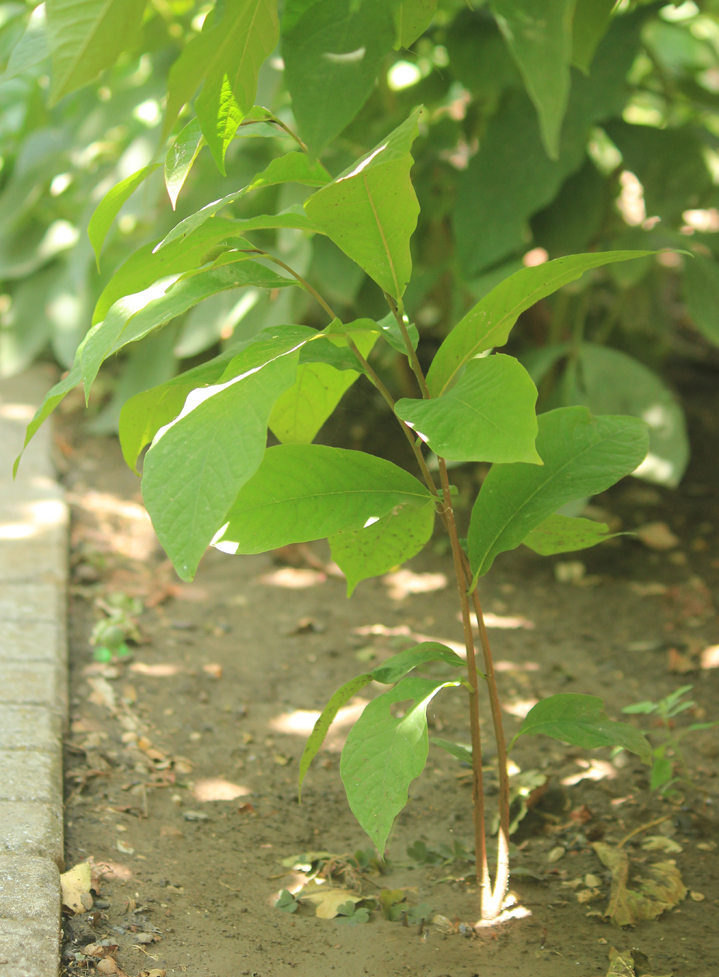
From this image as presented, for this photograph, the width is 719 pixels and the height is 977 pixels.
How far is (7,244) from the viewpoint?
11.1ft

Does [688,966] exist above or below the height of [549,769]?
above

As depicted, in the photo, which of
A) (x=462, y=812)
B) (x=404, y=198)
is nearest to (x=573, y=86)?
(x=404, y=198)

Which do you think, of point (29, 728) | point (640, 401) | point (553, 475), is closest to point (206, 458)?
point (553, 475)

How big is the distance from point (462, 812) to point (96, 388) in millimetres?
2507

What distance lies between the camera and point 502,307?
961mm

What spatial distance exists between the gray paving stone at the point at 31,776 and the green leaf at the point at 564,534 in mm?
846

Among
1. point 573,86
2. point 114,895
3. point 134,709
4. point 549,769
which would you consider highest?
point 573,86

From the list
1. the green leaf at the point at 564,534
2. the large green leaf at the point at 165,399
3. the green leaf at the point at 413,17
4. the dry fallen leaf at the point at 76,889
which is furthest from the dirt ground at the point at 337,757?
the green leaf at the point at 413,17

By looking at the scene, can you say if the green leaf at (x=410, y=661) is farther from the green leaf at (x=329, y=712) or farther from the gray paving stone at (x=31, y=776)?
the gray paving stone at (x=31, y=776)

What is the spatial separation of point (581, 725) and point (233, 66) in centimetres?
89

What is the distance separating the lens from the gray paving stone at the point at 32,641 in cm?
175

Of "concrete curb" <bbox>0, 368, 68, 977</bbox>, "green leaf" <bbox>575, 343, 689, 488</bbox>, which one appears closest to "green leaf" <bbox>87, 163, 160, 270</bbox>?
"concrete curb" <bbox>0, 368, 68, 977</bbox>

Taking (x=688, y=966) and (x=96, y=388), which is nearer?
(x=688, y=966)

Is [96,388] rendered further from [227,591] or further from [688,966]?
[688,966]
